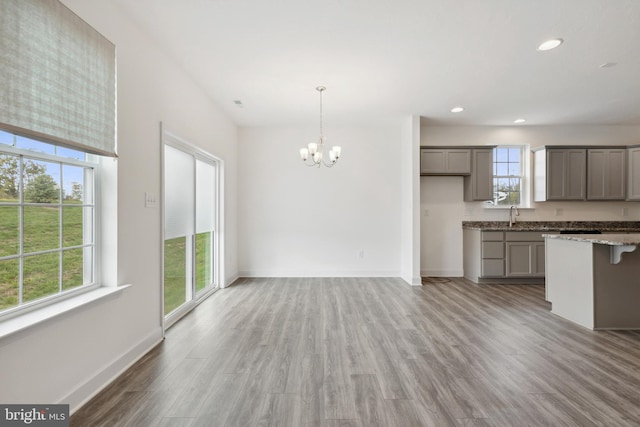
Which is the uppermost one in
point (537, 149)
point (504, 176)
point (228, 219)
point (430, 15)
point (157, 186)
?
point (430, 15)

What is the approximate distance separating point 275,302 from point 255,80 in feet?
9.46

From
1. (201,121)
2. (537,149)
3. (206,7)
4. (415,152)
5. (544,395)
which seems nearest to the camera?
(544,395)

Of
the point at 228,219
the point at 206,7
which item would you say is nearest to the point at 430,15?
the point at 206,7

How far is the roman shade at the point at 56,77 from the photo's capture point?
1.42 metres

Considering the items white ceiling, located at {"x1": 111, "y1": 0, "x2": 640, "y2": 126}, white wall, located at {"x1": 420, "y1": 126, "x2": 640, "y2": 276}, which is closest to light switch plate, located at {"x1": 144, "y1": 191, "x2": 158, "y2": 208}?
white ceiling, located at {"x1": 111, "y1": 0, "x2": 640, "y2": 126}

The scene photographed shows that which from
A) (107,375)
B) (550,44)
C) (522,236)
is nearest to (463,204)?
(522,236)

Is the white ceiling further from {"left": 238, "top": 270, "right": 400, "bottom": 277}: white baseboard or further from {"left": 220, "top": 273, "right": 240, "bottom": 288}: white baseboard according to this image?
{"left": 238, "top": 270, "right": 400, "bottom": 277}: white baseboard

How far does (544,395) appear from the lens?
6.38ft

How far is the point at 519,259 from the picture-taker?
5.02m

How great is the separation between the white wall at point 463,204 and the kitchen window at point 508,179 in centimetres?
17

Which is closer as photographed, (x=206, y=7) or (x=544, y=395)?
(x=544, y=395)

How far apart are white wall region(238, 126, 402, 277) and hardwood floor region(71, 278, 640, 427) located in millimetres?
1833

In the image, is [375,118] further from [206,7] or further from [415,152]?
[206,7]

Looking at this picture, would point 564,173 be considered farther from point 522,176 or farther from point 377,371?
point 377,371
